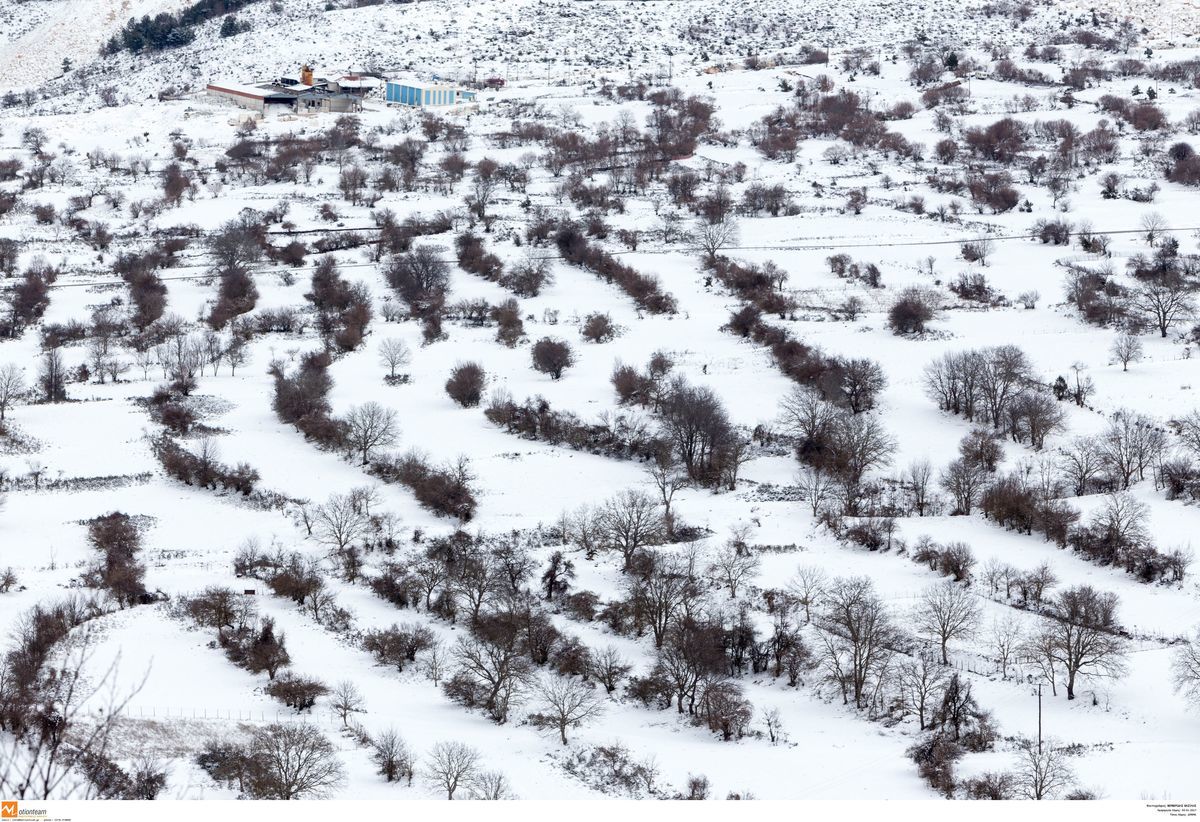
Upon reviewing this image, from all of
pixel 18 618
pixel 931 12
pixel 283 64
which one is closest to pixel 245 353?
pixel 18 618

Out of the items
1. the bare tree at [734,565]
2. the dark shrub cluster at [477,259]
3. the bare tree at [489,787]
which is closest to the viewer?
the bare tree at [489,787]

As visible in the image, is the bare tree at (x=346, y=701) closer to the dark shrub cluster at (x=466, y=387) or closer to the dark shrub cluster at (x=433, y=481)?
the dark shrub cluster at (x=433, y=481)

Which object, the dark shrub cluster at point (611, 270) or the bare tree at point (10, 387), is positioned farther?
the dark shrub cluster at point (611, 270)

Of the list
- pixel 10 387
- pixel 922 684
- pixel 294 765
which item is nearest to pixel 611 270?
pixel 10 387

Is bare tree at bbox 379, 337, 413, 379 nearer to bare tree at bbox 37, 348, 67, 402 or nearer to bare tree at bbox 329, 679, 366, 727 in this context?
bare tree at bbox 37, 348, 67, 402

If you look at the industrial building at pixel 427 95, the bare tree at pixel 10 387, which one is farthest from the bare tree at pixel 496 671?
the industrial building at pixel 427 95

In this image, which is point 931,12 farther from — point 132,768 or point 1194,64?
point 132,768

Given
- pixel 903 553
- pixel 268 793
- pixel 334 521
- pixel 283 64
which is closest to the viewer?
pixel 268 793
